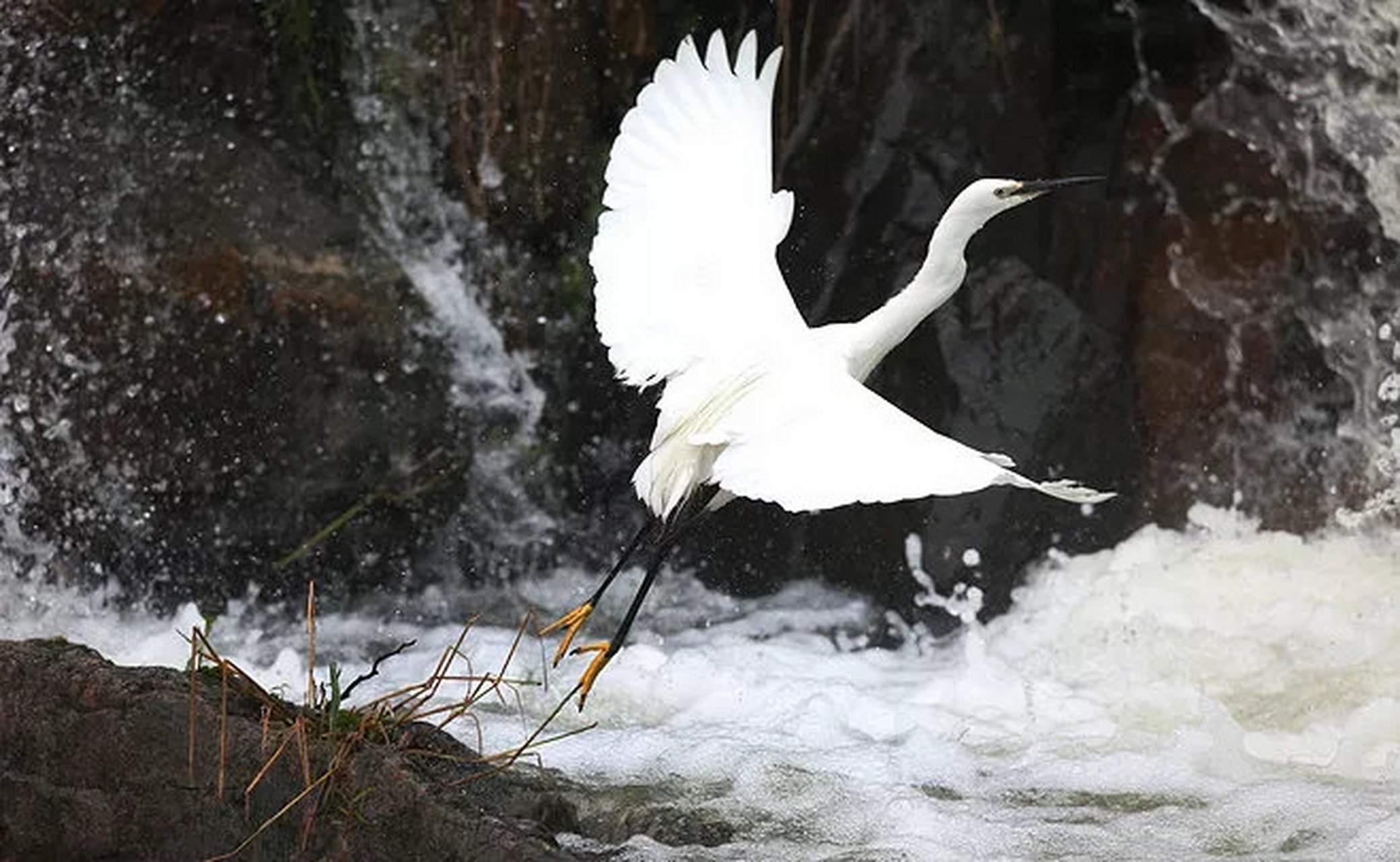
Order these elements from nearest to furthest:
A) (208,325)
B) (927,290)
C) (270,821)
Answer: (270,821) → (927,290) → (208,325)

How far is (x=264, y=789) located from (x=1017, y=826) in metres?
1.52

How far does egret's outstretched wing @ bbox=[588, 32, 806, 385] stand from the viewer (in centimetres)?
450

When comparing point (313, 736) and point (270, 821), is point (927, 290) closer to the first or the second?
point (313, 736)

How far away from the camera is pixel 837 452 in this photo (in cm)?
378

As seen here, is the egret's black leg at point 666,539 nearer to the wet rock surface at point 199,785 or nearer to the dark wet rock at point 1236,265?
the wet rock surface at point 199,785

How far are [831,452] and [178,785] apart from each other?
1.29 m

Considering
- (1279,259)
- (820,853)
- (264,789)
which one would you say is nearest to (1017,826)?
(820,853)

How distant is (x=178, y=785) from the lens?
3.49 metres

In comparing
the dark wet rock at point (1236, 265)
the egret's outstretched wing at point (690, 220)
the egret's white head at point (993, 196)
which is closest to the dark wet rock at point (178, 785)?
the egret's outstretched wing at point (690, 220)

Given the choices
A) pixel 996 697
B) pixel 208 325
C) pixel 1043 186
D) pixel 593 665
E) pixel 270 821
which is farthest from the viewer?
pixel 208 325

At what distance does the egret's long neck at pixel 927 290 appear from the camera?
442 centimetres

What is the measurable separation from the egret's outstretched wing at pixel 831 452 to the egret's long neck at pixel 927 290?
0.90 ft

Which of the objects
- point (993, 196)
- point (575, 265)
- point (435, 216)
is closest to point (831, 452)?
point (993, 196)

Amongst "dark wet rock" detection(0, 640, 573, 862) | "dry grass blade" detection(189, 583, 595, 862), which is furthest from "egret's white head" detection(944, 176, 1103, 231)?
"dark wet rock" detection(0, 640, 573, 862)
